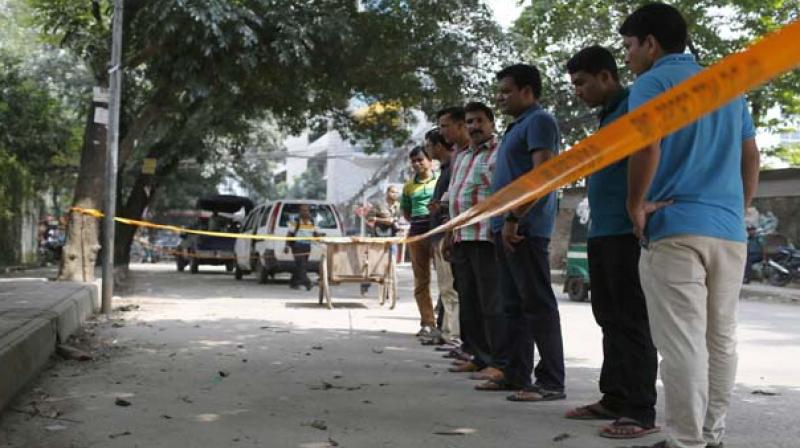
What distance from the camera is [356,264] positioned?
38.9 ft

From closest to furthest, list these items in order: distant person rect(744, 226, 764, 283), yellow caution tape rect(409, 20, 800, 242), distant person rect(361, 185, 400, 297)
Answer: yellow caution tape rect(409, 20, 800, 242) < distant person rect(361, 185, 400, 297) < distant person rect(744, 226, 764, 283)

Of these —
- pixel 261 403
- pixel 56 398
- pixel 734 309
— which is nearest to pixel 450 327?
pixel 261 403

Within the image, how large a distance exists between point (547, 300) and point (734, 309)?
5.14ft

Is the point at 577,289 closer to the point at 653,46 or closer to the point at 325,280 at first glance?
the point at 325,280

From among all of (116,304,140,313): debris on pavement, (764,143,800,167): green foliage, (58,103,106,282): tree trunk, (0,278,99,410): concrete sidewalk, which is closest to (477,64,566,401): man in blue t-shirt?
(0,278,99,410): concrete sidewalk

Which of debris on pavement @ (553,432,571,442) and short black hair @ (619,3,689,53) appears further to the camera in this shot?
debris on pavement @ (553,432,571,442)

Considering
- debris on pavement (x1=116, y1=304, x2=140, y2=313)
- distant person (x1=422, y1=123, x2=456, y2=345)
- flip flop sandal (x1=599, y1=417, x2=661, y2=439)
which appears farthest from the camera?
debris on pavement (x1=116, y1=304, x2=140, y2=313)

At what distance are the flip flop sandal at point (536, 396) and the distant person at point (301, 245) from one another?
35.0 feet

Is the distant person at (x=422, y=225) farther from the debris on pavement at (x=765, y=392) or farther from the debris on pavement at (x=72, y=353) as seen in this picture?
the debris on pavement at (x=765, y=392)

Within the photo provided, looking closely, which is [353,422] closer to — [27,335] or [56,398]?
[56,398]

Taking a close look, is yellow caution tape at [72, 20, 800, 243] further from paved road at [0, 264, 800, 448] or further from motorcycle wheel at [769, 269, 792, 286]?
motorcycle wheel at [769, 269, 792, 286]

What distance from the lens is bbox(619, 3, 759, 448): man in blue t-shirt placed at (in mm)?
3344

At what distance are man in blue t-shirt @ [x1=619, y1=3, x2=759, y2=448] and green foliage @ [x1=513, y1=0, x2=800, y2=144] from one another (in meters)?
10.9

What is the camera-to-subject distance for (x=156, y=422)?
14.6ft
